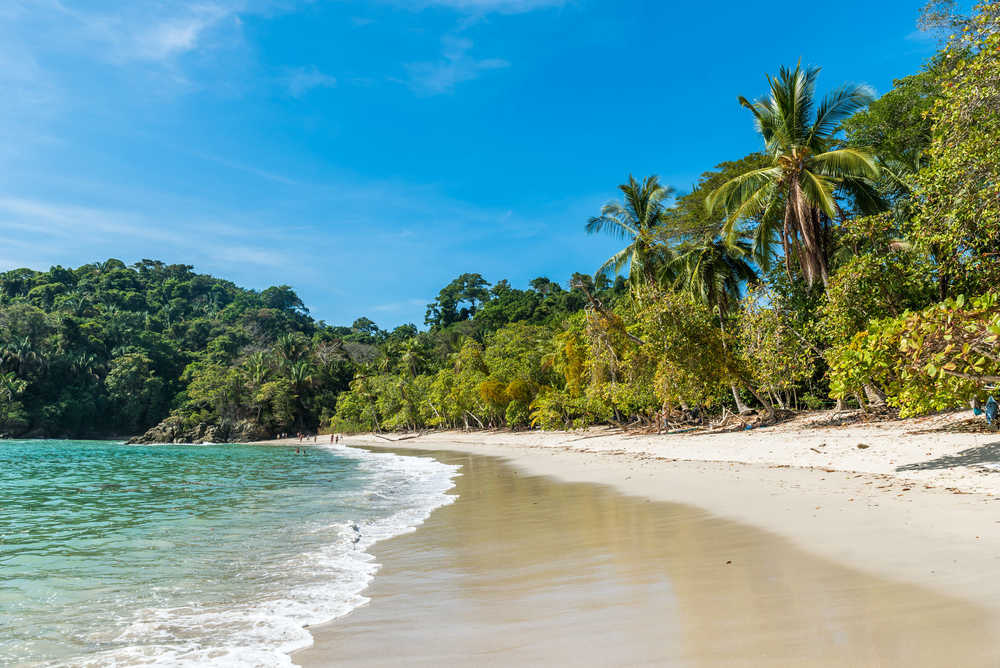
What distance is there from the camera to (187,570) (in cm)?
600

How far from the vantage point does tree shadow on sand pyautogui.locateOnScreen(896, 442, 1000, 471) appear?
7912mm

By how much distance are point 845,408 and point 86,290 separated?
126m

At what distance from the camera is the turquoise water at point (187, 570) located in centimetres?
377

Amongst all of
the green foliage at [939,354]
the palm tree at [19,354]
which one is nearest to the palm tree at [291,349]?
the palm tree at [19,354]

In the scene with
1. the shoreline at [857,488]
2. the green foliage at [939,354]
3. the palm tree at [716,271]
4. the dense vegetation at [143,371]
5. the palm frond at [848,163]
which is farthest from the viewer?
the dense vegetation at [143,371]

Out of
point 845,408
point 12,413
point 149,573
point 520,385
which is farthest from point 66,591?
point 12,413

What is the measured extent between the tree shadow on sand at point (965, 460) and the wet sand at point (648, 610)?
459 centimetres

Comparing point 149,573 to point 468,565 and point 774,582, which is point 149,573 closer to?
point 468,565

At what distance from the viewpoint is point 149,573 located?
5953mm

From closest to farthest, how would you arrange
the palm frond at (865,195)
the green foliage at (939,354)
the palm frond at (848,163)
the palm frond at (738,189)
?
the green foliage at (939,354)
the palm frond at (848,163)
the palm frond at (738,189)
the palm frond at (865,195)

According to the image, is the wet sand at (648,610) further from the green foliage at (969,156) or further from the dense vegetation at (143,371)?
the dense vegetation at (143,371)

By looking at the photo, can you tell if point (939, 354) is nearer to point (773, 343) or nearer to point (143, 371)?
point (773, 343)

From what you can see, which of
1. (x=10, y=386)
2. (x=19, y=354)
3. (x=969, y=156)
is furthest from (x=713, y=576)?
(x=19, y=354)

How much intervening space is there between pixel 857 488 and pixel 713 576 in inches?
191
